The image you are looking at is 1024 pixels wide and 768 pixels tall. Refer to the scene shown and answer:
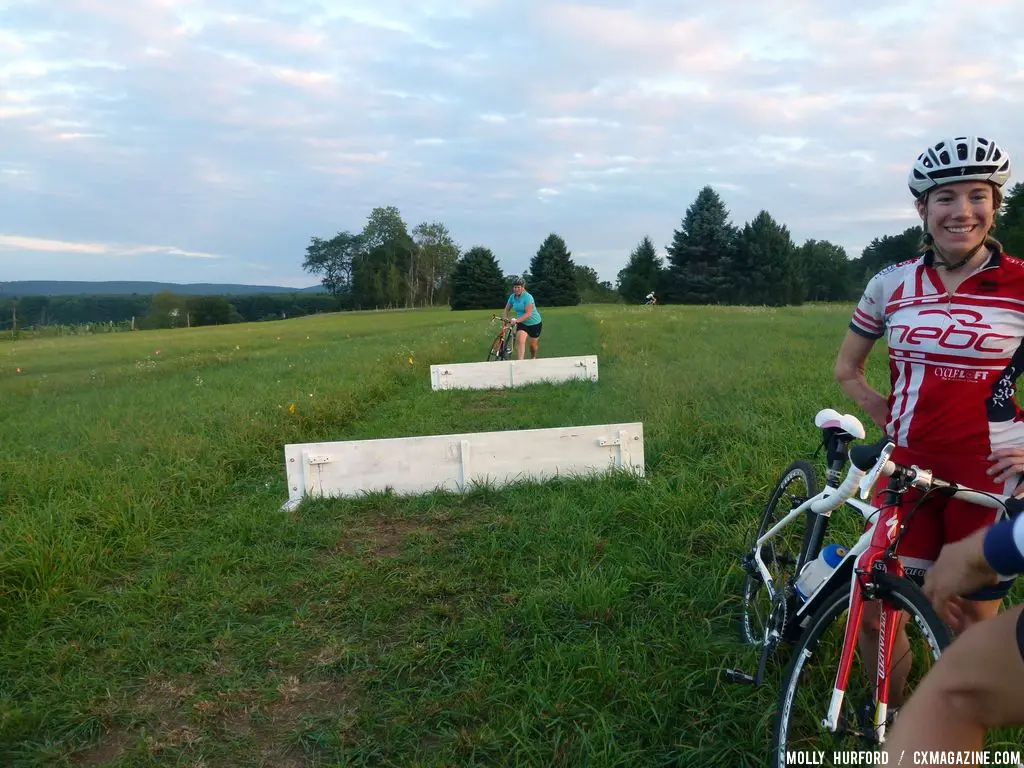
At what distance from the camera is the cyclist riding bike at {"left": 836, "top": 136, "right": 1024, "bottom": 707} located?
220cm

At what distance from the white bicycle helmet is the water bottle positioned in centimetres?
134

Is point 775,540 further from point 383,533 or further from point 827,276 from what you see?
point 827,276

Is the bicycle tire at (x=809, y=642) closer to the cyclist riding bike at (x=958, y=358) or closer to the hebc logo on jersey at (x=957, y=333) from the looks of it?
the cyclist riding bike at (x=958, y=358)

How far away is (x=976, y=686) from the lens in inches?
→ 40.8

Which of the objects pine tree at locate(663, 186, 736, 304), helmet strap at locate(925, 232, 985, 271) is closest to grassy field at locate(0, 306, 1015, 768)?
helmet strap at locate(925, 232, 985, 271)

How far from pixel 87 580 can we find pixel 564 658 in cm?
321

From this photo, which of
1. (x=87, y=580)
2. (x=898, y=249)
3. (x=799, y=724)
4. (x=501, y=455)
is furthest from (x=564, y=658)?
(x=898, y=249)

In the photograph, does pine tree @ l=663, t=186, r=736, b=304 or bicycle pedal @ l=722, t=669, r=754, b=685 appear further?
pine tree @ l=663, t=186, r=736, b=304

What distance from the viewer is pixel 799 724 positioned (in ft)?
8.48

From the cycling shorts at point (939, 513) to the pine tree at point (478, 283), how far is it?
6665 centimetres

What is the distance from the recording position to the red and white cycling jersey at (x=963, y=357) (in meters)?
2.21

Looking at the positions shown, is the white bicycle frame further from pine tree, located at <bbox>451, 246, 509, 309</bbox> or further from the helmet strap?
pine tree, located at <bbox>451, 246, 509, 309</bbox>

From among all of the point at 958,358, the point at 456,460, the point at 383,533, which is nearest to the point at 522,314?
the point at 456,460

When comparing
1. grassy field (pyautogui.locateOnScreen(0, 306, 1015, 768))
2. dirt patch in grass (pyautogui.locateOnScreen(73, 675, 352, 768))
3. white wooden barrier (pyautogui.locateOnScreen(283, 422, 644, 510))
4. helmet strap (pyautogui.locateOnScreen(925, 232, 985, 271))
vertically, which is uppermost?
helmet strap (pyautogui.locateOnScreen(925, 232, 985, 271))
